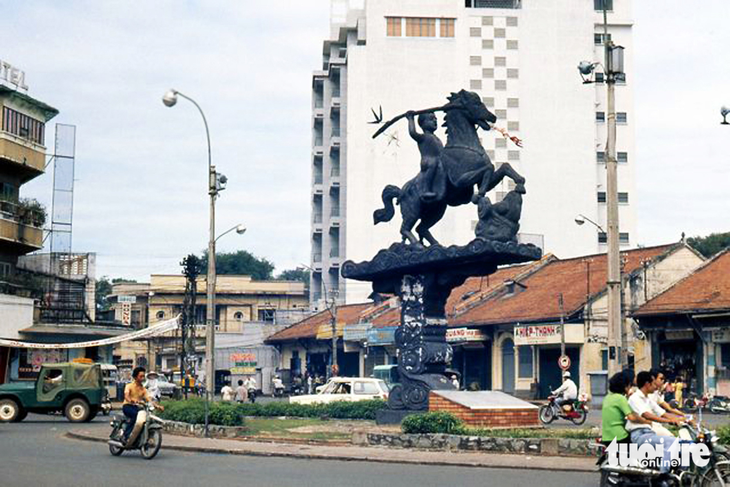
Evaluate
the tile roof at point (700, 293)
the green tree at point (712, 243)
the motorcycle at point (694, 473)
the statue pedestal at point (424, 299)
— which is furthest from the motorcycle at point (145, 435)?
the green tree at point (712, 243)

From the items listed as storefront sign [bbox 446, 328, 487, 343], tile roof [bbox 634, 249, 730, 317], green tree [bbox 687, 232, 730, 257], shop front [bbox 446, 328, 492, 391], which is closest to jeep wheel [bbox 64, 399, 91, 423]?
shop front [bbox 446, 328, 492, 391]

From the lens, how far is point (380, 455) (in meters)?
20.3

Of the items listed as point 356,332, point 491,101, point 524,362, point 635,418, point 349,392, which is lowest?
point 349,392

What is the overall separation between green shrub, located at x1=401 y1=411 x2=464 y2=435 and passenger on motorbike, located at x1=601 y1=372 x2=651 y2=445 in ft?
28.7

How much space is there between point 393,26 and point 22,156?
37.0m

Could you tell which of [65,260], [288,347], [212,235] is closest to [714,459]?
[212,235]

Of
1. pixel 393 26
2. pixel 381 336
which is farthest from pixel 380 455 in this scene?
pixel 393 26

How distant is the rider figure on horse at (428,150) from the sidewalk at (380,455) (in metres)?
7.36

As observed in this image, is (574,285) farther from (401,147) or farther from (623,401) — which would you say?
(623,401)

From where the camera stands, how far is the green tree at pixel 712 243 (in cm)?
8594

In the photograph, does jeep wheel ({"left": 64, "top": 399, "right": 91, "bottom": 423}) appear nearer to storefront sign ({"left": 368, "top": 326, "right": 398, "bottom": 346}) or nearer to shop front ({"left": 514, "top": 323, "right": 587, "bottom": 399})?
shop front ({"left": 514, "top": 323, "right": 587, "bottom": 399})

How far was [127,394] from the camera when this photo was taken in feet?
65.5

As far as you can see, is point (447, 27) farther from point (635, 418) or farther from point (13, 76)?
point (635, 418)

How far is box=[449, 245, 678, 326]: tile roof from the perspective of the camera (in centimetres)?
5131
